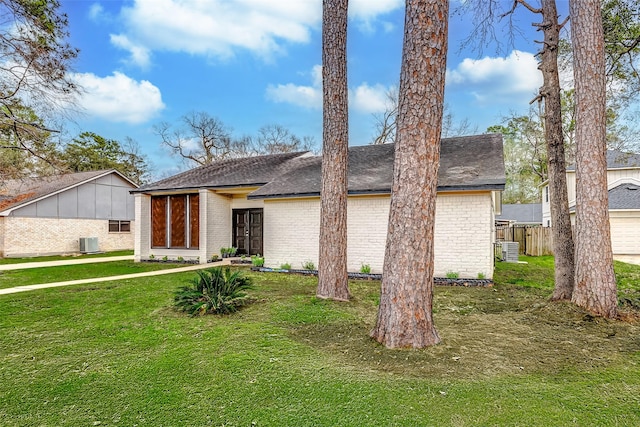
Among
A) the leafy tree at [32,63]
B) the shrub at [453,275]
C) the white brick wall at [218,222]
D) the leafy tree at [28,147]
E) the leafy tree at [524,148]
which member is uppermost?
the leafy tree at [524,148]

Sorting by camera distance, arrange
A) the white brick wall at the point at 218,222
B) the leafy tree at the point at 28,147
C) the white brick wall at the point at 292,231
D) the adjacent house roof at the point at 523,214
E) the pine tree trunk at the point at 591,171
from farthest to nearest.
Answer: the adjacent house roof at the point at 523,214 < the white brick wall at the point at 218,222 < the white brick wall at the point at 292,231 < the leafy tree at the point at 28,147 < the pine tree trunk at the point at 591,171

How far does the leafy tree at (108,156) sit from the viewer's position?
95.0ft

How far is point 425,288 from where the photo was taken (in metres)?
3.78

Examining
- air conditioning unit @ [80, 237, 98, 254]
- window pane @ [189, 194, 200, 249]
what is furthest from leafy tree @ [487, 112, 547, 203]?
air conditioning unit @ [80, 237, 98, 254]

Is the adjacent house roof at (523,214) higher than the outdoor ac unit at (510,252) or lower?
higher

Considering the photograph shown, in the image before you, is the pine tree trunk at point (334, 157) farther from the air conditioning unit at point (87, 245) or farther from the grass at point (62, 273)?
the air conditioning unit at point (87, 245)

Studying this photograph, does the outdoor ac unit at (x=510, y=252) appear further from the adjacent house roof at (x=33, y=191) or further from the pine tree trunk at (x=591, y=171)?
the adjacent house roof at (x=33, y=191)

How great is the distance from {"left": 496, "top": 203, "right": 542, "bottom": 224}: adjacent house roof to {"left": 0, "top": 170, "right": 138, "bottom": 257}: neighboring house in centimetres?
2975

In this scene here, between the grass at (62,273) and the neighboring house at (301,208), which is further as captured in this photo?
the grass at (62,273)

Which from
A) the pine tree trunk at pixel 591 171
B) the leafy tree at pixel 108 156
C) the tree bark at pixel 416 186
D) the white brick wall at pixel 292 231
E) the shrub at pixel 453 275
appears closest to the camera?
the tree bark at pixel 416 186

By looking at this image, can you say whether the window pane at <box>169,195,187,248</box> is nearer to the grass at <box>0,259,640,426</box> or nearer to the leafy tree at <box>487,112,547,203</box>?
the grass at <box>0,259,640,426</box>

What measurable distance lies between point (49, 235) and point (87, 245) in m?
1.71

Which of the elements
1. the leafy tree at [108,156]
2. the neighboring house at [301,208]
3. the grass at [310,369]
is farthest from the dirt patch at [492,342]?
the leafy tree at [108,156]

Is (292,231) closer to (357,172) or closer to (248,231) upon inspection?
(357,172)
